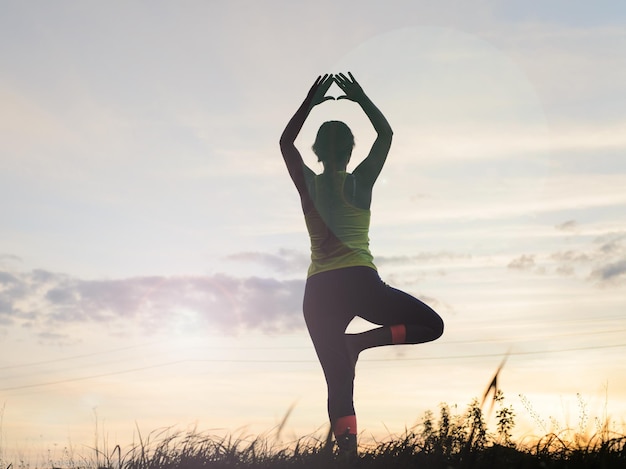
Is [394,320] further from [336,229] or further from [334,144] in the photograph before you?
[334,144]

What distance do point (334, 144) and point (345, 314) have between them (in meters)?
1.73

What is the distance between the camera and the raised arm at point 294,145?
302 inches

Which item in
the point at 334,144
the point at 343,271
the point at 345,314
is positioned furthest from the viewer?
the point at 334,144

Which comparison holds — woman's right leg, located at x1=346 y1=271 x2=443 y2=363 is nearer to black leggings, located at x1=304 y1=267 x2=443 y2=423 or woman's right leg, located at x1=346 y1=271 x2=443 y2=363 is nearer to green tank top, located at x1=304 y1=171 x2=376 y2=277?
black leggings, located at x1=304 y1=267 x2=443 y2=423

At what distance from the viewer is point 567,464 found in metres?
5.90

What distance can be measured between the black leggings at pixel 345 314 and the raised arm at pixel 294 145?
881mm

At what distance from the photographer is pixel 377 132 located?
7688mm

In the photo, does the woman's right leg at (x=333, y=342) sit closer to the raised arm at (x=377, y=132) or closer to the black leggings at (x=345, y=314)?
the black leggings at (x=345, y=314)

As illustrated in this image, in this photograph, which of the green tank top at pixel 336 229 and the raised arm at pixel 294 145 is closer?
the green tank top at pixel 336 229

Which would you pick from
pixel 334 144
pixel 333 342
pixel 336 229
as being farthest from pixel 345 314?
pixel 334 144

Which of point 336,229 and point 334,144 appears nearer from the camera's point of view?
point 336,229

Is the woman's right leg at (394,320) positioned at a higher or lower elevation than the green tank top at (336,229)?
lower

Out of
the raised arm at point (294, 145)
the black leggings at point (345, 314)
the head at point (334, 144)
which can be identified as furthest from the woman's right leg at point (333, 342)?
the head at point (334, 144)

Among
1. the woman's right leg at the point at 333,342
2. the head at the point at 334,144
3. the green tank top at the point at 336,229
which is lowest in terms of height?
the woman's right leg at the point at 333,342
